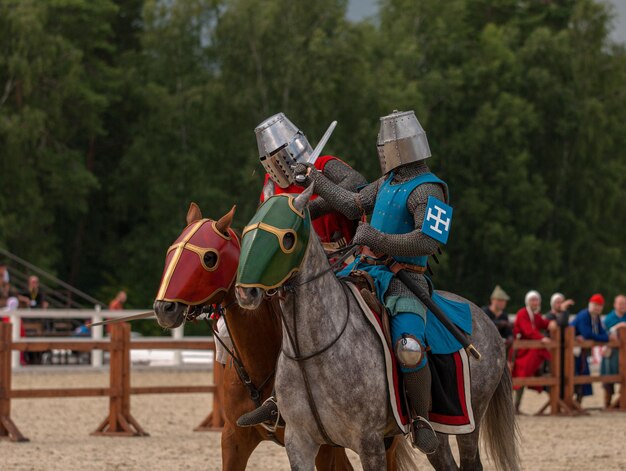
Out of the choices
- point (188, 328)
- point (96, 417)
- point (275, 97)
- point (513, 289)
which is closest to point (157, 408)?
point (96, 417)

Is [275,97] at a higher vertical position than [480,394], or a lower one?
higher

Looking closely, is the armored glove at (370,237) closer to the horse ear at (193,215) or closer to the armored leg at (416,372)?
the armored leg at (416,372)

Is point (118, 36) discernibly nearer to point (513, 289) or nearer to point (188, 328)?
point (188, 328)

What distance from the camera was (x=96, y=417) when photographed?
53.8 feet

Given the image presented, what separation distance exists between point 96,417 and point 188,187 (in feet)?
82.2

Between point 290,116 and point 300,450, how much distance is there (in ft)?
110

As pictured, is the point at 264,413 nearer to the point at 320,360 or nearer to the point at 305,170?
the point at 320,360

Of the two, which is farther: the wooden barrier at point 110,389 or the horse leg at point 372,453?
the wooden barrier at point 110,389

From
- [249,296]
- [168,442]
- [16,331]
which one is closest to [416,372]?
[249,296]

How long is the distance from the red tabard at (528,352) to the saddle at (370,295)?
10279 millimetres

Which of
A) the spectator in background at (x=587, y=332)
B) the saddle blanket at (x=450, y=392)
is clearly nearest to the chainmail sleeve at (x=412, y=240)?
the saddle blanket at (x=450, y=392)

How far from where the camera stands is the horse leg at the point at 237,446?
24.0 ft

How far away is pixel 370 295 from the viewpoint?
6.75 m

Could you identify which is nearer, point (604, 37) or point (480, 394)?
point (480, 394)
